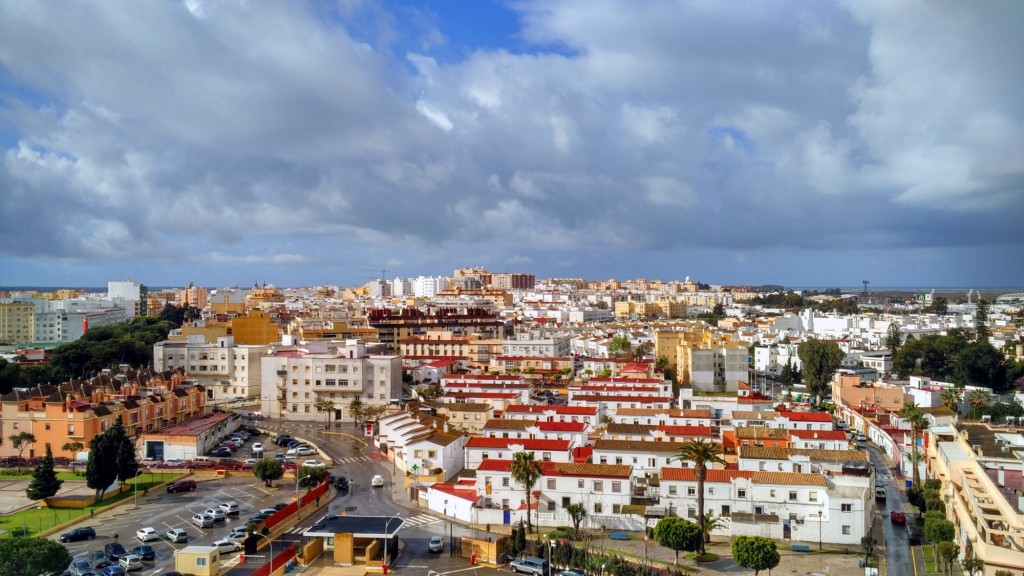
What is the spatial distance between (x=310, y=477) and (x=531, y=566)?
32.4ft

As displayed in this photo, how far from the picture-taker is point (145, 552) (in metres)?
20.5

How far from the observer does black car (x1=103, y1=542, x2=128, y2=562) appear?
20.1 m

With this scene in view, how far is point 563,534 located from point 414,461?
333 inches

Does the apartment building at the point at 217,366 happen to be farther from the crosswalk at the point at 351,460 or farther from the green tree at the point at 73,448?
the crosswalk at the point at 351,460

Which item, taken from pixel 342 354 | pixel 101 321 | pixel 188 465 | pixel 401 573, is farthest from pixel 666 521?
pixel 101 321

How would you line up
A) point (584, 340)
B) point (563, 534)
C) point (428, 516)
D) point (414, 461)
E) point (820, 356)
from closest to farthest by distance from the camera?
point (563, 534) < point (428, 516) < point (414, 461) < point (820, 356) < point (584, 340)

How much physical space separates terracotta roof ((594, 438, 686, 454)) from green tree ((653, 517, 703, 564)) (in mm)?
5913

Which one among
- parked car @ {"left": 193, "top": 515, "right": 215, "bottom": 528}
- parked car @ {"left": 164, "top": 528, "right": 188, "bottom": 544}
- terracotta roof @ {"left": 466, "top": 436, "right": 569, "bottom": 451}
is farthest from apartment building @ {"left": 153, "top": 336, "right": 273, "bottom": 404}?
parked car @ {"left": 164, "top": 528, "right": 188, "bottom": 544}

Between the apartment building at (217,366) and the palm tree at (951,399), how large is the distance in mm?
38685

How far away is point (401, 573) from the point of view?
1997 cm

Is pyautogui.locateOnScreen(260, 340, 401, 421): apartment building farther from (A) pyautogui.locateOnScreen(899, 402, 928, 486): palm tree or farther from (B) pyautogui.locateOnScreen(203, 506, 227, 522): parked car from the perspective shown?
(A) pyautogui.locateOnScreen(899, 402, 928, 486): palm tree

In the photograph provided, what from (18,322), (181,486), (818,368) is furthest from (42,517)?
(18,322)

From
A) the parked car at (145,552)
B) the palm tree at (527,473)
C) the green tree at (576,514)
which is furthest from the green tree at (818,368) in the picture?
the parked car at (145,552)

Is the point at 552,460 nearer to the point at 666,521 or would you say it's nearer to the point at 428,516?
the point at 428,516
